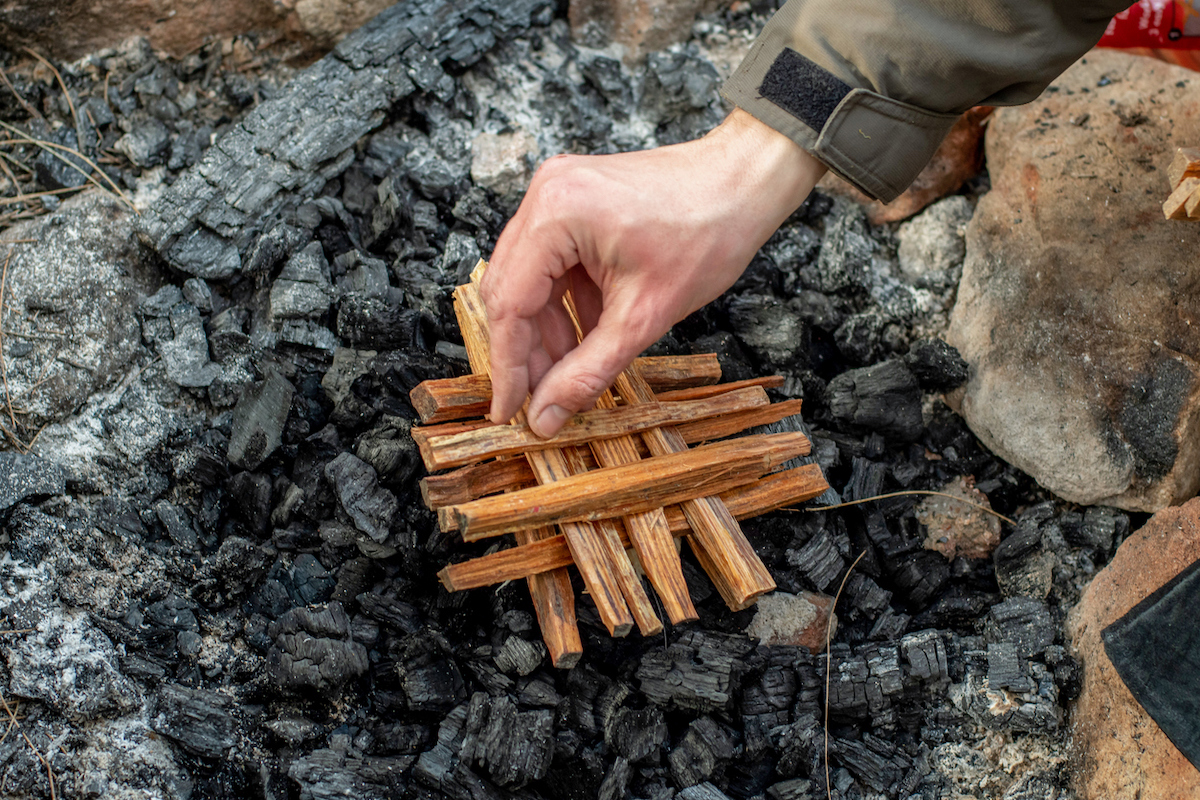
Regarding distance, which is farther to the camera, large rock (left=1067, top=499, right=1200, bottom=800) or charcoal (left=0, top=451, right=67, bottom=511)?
charcoal (left=0, top=451, right=67, bottom=511)

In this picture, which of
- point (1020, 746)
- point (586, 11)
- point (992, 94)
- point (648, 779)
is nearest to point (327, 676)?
point (648, 779)

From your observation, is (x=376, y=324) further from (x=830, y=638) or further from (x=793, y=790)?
(x=793, y=790)

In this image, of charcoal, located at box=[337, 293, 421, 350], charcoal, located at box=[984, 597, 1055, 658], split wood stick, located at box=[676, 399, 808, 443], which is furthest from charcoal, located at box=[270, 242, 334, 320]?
charcoal, located at box=[984, 597, 1055, 658]

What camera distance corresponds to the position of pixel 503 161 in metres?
4.00

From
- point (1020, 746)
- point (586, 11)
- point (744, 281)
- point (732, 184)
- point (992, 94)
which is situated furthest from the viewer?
point (586, 11)

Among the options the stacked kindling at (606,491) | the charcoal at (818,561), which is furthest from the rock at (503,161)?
the charcoal at (818,561)

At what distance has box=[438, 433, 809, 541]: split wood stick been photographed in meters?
2.48

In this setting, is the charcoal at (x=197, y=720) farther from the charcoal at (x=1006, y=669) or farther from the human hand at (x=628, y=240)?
the charcoal at (x=1006, y=669)

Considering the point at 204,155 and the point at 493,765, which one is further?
the point at 204,155

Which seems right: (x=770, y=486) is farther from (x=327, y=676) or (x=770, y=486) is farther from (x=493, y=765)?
(x=327, y=676)

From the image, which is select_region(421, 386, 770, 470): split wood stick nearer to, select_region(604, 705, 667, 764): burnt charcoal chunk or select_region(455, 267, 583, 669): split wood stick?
select_region(455, 267, 583, 669): split wood stick

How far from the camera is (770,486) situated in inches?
118

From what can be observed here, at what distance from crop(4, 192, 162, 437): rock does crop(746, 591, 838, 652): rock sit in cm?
274

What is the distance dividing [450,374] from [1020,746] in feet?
8.09
